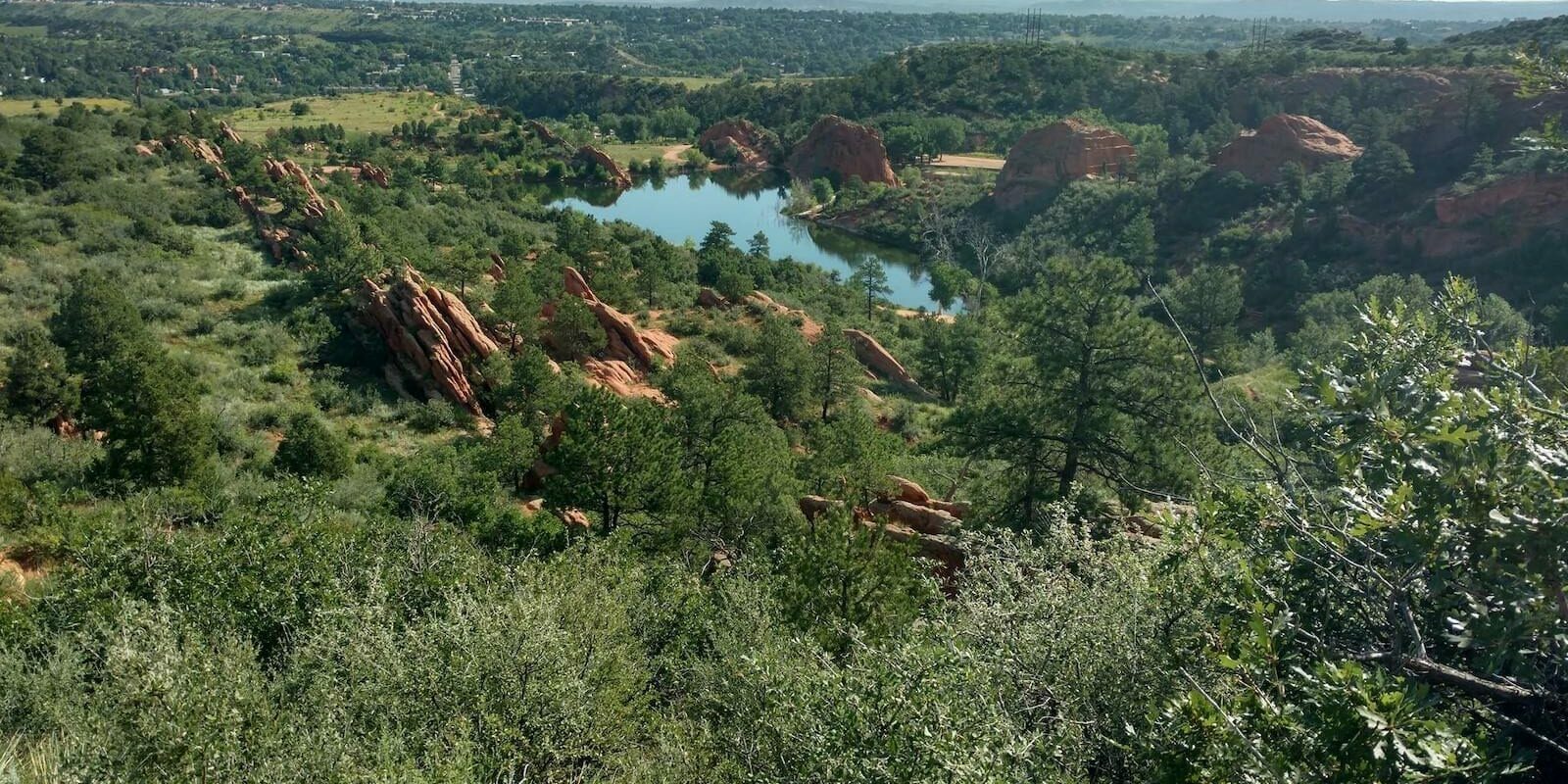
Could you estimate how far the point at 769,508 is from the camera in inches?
744

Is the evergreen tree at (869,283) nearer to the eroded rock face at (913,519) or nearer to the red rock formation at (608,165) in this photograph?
the eroded rock face at (913,519)

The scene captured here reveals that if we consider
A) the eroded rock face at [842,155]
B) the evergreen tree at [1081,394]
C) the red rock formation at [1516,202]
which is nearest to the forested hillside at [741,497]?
the evergreen tree at [1081,394]

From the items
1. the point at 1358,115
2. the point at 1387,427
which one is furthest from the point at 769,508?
the point at 1358,115

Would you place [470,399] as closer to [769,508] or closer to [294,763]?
[769,508]

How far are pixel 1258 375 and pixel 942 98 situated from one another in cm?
8780

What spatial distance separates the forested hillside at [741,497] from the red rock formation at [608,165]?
40.7 meters

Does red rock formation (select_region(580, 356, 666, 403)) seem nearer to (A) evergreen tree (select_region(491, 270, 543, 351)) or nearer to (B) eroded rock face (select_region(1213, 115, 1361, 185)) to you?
(A) evergreen tree (select_region(491, 270, 543, 351))

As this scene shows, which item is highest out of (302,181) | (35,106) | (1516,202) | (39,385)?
(35,106)

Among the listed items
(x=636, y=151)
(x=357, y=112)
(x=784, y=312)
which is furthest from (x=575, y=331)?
(x=357, y=112)

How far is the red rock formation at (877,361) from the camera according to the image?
42.7 metres

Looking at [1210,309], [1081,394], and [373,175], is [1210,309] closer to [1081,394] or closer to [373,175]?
[1081,394]

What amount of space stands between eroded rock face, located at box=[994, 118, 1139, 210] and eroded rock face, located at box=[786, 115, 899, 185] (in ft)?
49.5

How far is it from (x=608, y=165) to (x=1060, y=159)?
1952 inches

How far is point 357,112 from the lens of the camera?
11025 cm
